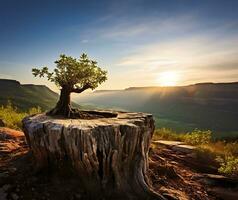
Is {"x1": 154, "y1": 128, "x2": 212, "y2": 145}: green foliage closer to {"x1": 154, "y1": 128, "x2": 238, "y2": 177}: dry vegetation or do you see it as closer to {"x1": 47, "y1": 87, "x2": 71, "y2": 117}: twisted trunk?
{"x1": 154, "y1": 128, "x2": 238, "y2": 177}: dry vegetation

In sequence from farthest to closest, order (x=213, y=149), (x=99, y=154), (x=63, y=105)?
(x=213, y=149), (x=63, y=105), (x=99, y=154)

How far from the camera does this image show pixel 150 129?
8.05 meters

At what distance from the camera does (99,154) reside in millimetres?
6711

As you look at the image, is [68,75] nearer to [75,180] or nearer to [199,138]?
[75,180]

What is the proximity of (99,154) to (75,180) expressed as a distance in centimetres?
96

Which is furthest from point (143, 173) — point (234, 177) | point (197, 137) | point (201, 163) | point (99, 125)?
point (197, 137)

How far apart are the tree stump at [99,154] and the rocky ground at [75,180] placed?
1.36ft

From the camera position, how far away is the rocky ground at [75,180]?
655cm

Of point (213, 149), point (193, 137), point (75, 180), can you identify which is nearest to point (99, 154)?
point (75, 180)

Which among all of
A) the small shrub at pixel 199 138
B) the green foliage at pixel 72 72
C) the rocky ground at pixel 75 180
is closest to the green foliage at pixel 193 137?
the small shrub at pixel 199 138

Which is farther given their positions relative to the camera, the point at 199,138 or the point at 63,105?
the point at 199,138

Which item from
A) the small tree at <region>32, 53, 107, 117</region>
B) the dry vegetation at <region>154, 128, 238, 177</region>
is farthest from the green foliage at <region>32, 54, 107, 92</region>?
the dry vegetation at <region>154, 128, 238, 177</region>

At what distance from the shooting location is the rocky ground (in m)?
6.55

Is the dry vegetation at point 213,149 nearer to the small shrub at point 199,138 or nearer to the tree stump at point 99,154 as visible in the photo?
the small shrub at point 199,138
